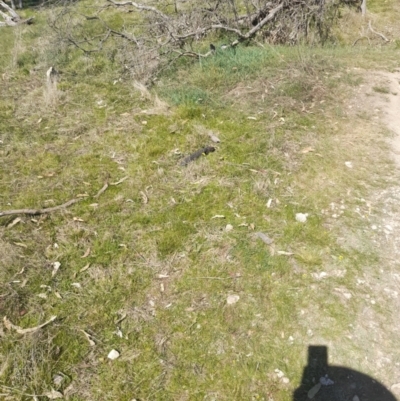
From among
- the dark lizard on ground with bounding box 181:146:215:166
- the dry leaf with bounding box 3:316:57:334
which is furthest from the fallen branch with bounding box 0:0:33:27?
the dry leaf with bounding box 3:316:57:334

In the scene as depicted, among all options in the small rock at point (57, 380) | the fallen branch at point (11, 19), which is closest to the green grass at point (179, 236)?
the small rock at point (57, 380)

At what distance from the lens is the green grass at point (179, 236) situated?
291 centimetres

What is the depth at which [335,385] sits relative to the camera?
277cm

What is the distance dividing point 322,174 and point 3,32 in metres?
11.3

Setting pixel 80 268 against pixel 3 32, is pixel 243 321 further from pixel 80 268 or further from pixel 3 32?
pixel 3 32

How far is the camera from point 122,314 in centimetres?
326

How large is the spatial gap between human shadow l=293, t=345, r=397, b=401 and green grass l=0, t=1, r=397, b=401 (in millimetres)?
86

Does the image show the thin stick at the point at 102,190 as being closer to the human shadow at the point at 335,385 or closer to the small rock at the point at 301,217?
the small rock at the point at 301,217

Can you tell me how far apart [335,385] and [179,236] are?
6.29 feet

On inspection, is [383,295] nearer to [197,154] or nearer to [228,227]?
[228,227]

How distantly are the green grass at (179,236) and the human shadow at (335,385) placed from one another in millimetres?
86

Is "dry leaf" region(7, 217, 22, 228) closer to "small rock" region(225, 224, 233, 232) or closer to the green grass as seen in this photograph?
the green grass

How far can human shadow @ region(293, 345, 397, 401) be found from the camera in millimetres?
2707

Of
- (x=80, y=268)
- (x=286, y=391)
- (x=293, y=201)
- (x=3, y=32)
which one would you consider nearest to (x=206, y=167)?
(x=293, y=201)
